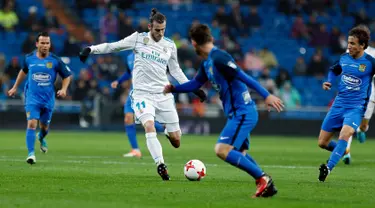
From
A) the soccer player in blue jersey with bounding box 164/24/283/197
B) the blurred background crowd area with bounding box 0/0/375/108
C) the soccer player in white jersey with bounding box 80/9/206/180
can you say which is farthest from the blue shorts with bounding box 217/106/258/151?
the blurred background crowd area with bounding box 0/0/375/108

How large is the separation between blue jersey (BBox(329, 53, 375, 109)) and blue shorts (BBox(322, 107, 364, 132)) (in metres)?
0.08

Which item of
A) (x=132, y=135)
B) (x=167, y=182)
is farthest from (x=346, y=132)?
(x=132, y=135)

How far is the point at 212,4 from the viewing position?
35.2m

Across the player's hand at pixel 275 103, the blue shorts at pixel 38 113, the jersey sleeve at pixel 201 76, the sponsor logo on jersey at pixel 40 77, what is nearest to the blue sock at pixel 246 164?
the player's hand at pixel 275 103

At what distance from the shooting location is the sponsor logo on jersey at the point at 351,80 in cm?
1341

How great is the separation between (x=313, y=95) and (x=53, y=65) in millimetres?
16689

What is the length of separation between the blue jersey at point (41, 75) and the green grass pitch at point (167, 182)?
1.27 m

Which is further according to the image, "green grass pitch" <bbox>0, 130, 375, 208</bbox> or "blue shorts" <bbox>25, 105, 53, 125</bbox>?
"blue shorts" <bbox>25, 105, 53, 125</bbox>

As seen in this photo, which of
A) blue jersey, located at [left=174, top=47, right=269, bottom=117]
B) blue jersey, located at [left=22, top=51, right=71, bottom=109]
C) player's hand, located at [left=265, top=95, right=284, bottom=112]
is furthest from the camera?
blue jersey, located at [left=22, top=51, right=71, bottom=109]

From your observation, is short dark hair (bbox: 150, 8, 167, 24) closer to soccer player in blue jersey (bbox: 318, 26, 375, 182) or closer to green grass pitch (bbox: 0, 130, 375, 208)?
green grass pitch (bbox: 0, 130, 375, 208)

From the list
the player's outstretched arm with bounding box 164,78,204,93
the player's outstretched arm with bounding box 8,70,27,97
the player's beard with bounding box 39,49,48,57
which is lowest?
the player's outstretched arm with bounding box 8,70,27,97

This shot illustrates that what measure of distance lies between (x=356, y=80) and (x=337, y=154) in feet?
4.67

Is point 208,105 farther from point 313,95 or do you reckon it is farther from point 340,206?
point 340,206

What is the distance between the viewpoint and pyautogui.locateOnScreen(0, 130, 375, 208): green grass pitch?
9656 mm
